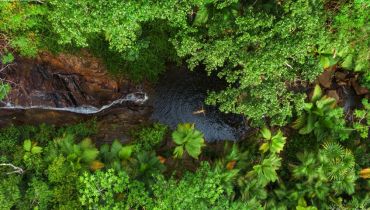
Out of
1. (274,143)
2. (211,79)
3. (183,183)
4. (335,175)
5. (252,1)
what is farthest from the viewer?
(211,79)

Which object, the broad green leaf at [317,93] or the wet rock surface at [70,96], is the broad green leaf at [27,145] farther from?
the broad green leaf at [317,93]

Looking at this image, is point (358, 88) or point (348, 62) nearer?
point (348, 62)

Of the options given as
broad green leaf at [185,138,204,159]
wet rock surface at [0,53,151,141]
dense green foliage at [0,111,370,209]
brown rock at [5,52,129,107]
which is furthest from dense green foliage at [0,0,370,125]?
dense green foliage at [0,111,370,209]

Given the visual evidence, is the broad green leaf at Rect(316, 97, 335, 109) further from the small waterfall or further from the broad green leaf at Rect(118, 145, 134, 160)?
the broad green leaf at Rect(118, 145, 134, 160)

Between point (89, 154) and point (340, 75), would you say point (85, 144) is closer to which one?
point (89, 154)

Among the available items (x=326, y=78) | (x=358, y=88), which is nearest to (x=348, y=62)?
(x=326, y=78)

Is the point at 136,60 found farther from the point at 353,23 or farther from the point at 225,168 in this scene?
the point at 353,23

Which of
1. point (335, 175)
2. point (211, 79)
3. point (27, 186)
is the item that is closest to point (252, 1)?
point (211, 79)

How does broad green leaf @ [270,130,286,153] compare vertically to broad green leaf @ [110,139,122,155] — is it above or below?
above
